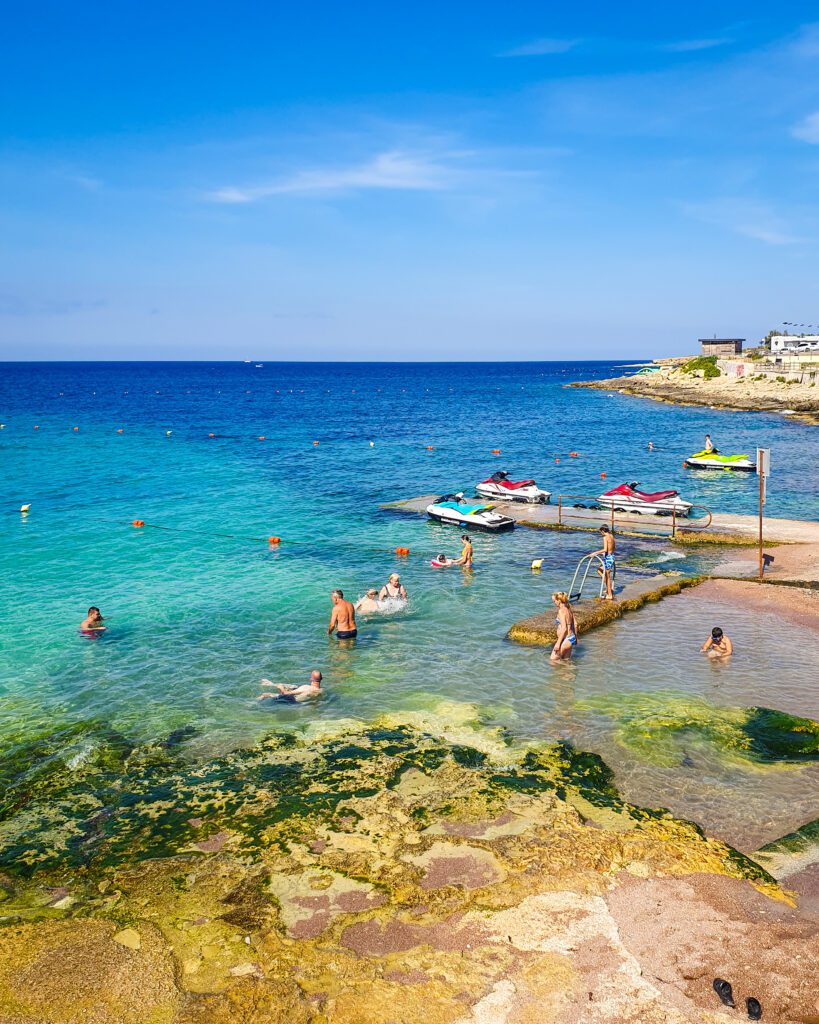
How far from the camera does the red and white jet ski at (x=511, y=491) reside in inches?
1571

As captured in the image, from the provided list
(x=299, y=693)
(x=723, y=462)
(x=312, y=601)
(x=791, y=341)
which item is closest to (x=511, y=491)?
(x=723, y=462)

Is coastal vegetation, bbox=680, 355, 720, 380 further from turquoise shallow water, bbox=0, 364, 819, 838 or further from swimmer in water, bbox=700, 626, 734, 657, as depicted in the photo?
swimmer in water, bbox=700, 626, 734, 657

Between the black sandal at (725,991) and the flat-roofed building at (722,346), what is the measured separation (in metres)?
140

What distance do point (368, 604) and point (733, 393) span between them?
3424 inches

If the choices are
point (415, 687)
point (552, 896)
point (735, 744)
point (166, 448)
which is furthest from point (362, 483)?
point (552, 896)

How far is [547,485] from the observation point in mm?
48125

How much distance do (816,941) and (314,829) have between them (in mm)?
6500

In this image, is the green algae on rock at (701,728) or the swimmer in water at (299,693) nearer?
the green algae on rock at (701,728)

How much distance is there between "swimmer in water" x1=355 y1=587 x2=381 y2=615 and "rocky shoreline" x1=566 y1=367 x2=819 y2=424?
65228 mm

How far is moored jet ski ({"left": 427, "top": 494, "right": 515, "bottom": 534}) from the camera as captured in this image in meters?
34.3

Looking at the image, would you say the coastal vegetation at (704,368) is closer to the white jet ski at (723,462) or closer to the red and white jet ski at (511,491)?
the white jet ski at (723,462)

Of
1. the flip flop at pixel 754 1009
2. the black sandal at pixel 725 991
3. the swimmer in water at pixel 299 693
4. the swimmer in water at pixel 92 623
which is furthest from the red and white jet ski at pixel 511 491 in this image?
the flip flop at pixel 754 1009

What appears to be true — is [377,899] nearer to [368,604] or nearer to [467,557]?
[368,604]

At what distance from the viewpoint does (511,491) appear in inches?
1593
